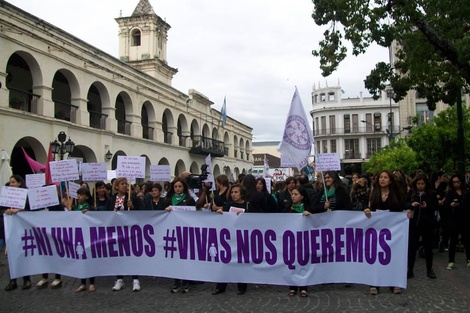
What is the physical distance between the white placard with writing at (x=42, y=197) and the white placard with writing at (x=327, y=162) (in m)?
4.52

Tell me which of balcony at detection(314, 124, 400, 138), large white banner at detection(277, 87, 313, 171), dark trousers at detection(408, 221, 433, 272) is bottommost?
dark trousers at detection(408, 221, 433, 272)

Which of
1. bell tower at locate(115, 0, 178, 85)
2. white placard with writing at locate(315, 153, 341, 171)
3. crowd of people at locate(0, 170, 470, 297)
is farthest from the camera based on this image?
bell tower at locate(115, 0, 178, 85)

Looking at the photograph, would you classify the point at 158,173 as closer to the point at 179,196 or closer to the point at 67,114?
the point at 179,196

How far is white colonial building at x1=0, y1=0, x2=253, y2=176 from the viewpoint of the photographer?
2002cm

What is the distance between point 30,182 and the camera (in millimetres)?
8688

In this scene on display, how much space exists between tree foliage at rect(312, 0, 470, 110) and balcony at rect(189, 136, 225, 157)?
88.5 feet

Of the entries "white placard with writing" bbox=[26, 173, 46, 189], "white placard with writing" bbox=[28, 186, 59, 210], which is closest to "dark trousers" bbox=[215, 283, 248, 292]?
"white placard with writing" bbox=[28, 186, 59, 210]

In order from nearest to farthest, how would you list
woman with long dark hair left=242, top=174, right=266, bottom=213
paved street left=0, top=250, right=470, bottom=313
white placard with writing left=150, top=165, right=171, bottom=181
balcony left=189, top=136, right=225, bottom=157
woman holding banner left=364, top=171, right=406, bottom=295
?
paved street left=0, top=250, right=470, bottom=313, woman holding banner left=364, top=171, right=406, bottom=295, woman with long dark hair left=242, top=174, right=266, bottom=213, white placard with writing left=150, top=165, right=171, bottom=181, balcony left=189, top=136, right=225, bottom=157

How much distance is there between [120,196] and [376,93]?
314 inches

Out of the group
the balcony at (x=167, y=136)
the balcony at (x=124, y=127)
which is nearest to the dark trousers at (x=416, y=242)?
the balcony at (x=124, y=127)

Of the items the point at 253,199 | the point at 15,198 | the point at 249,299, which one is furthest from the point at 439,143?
the point at 15,198

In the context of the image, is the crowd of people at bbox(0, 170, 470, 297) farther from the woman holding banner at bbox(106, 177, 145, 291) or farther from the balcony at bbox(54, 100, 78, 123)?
the balcony at bbox(54, 100, 78, 123)

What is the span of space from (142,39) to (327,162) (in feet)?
104

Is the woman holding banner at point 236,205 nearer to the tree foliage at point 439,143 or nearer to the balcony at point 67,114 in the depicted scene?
the tree foliage at point 439,143
